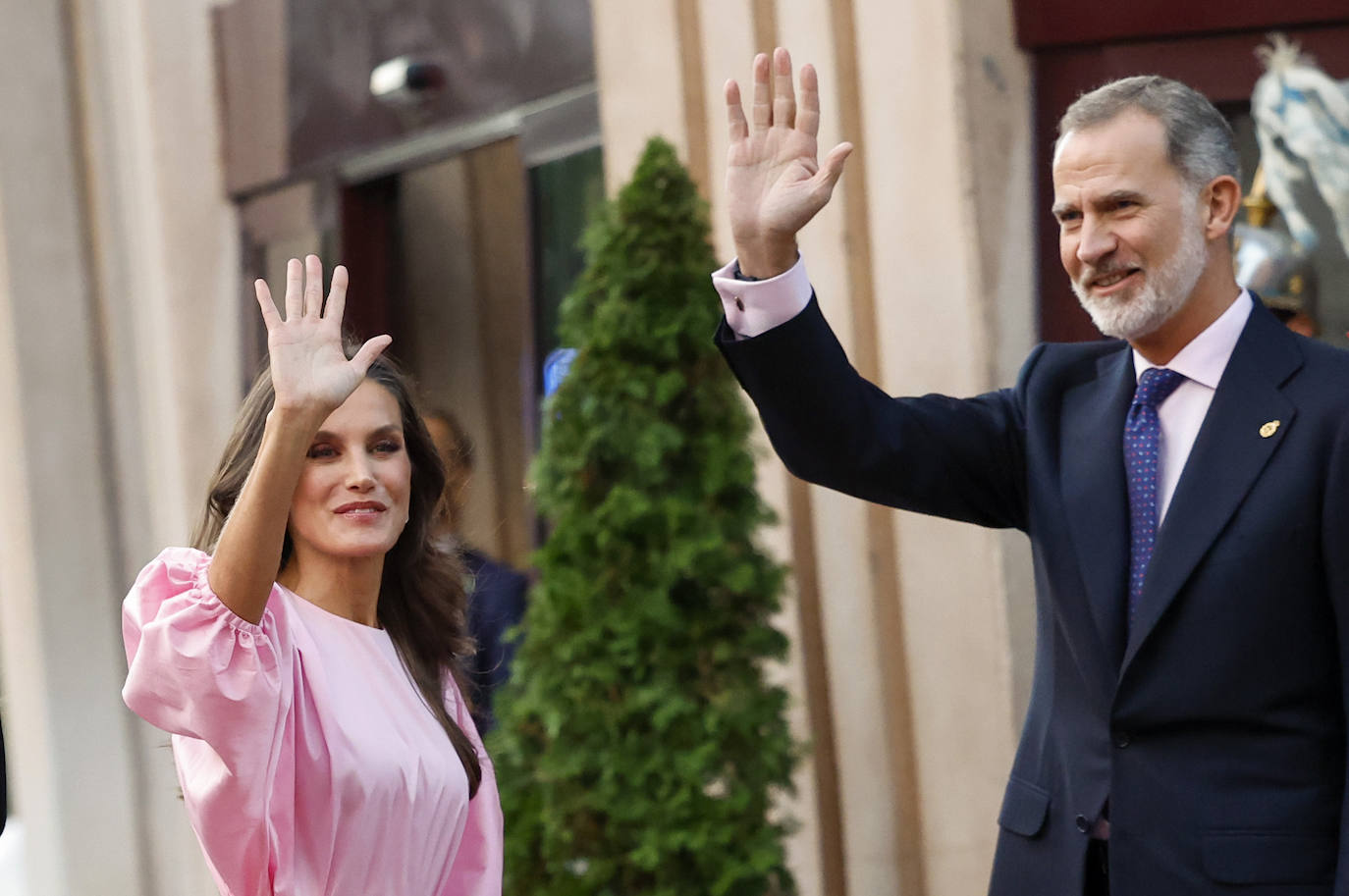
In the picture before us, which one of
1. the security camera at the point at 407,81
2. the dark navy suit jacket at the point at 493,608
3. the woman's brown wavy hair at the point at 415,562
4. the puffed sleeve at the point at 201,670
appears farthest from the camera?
the security camera at the point at 407,81

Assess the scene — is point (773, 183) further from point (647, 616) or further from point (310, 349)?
point (647, 616)

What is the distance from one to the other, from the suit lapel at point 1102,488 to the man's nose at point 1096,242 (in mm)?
192

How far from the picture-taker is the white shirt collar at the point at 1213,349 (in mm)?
2457

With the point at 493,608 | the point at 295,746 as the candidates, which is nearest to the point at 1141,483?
the point at 295,746

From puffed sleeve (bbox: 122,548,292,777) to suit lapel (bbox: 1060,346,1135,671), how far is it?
108 cm

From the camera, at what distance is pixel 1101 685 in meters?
2.39

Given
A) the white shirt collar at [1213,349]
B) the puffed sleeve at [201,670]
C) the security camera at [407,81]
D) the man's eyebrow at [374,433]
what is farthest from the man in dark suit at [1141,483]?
the security camera at [407,81]

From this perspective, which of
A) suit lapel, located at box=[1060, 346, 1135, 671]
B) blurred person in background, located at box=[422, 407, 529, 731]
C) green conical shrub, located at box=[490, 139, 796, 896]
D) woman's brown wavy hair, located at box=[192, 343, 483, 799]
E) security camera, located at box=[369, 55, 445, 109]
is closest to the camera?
suit lapel, located at box=[1060, 346, 1135, 671]

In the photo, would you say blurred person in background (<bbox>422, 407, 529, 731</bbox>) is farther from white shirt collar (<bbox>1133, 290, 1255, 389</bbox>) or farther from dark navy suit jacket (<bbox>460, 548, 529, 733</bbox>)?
white shirt collar (<bbox>1133, 290, 1255, 389</bbox>)

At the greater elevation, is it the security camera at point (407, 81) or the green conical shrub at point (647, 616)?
the security camera at point (407, 81)

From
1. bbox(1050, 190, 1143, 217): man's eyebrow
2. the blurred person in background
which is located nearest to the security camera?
the blurred person in background

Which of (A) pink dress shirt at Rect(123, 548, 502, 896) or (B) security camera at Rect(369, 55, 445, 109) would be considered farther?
(B) security camera at Rect(369, 55, 445, 109)

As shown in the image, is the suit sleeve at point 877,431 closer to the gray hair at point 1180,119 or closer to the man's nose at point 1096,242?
the man's nose at point 1096,242

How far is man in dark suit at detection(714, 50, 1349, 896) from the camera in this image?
2.28 m
